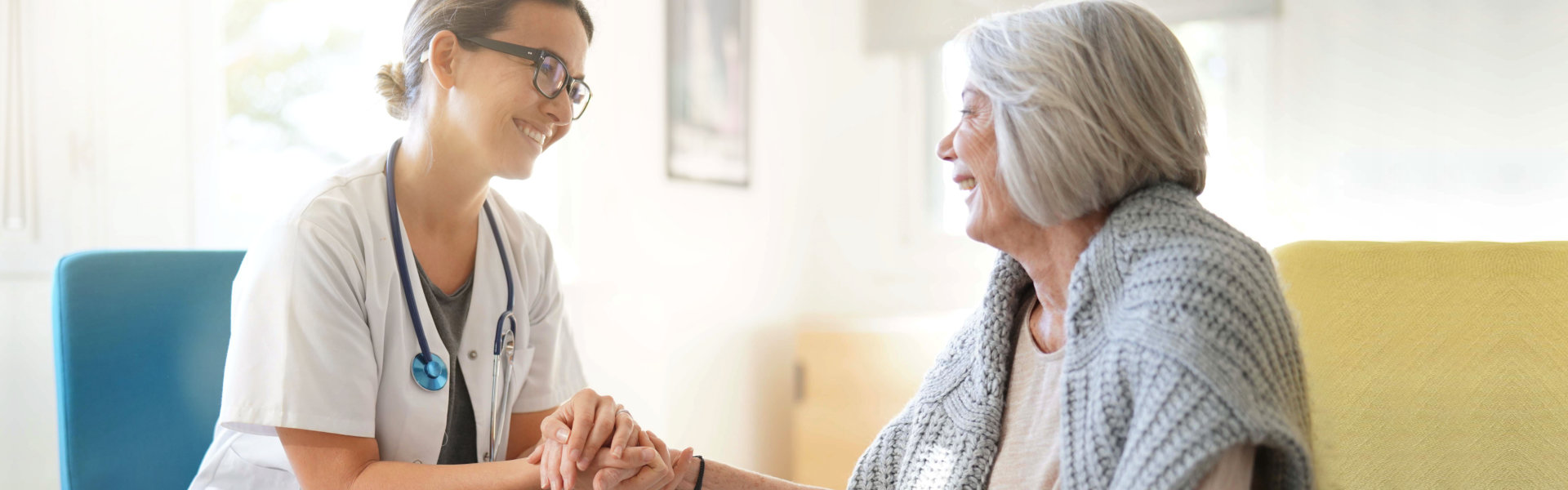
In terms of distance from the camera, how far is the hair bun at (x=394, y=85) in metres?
1.53

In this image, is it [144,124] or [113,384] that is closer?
A: [113,384]

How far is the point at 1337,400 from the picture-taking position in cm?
135

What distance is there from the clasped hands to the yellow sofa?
0.87 metres

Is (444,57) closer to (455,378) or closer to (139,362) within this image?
(455,378)

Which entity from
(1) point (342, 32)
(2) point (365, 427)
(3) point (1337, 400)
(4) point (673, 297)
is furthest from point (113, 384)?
(4) point (673, 297)

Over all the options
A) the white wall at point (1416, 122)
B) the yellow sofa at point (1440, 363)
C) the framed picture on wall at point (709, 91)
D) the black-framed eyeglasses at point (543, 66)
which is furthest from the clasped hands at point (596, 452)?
the white wall at point (1416, 122)

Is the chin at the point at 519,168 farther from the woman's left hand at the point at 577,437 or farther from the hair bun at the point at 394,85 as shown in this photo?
the woman's left hand at the point at 577,437

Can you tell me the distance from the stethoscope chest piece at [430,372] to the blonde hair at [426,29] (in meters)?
0.39

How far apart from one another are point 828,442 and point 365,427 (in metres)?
2.56

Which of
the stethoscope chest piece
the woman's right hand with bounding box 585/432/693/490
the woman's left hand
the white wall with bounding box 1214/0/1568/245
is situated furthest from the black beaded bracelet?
the white wall with bounding box 1214/0/1568/245

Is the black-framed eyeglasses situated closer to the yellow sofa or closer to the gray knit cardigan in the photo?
the gray knit cardigan

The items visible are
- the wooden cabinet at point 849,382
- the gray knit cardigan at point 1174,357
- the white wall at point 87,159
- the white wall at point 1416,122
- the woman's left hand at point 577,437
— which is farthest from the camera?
the wooden cabinet at point 849,382

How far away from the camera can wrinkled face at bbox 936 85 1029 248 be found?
1178 millimetres

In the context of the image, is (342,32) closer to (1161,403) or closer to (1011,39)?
(1011,39)
